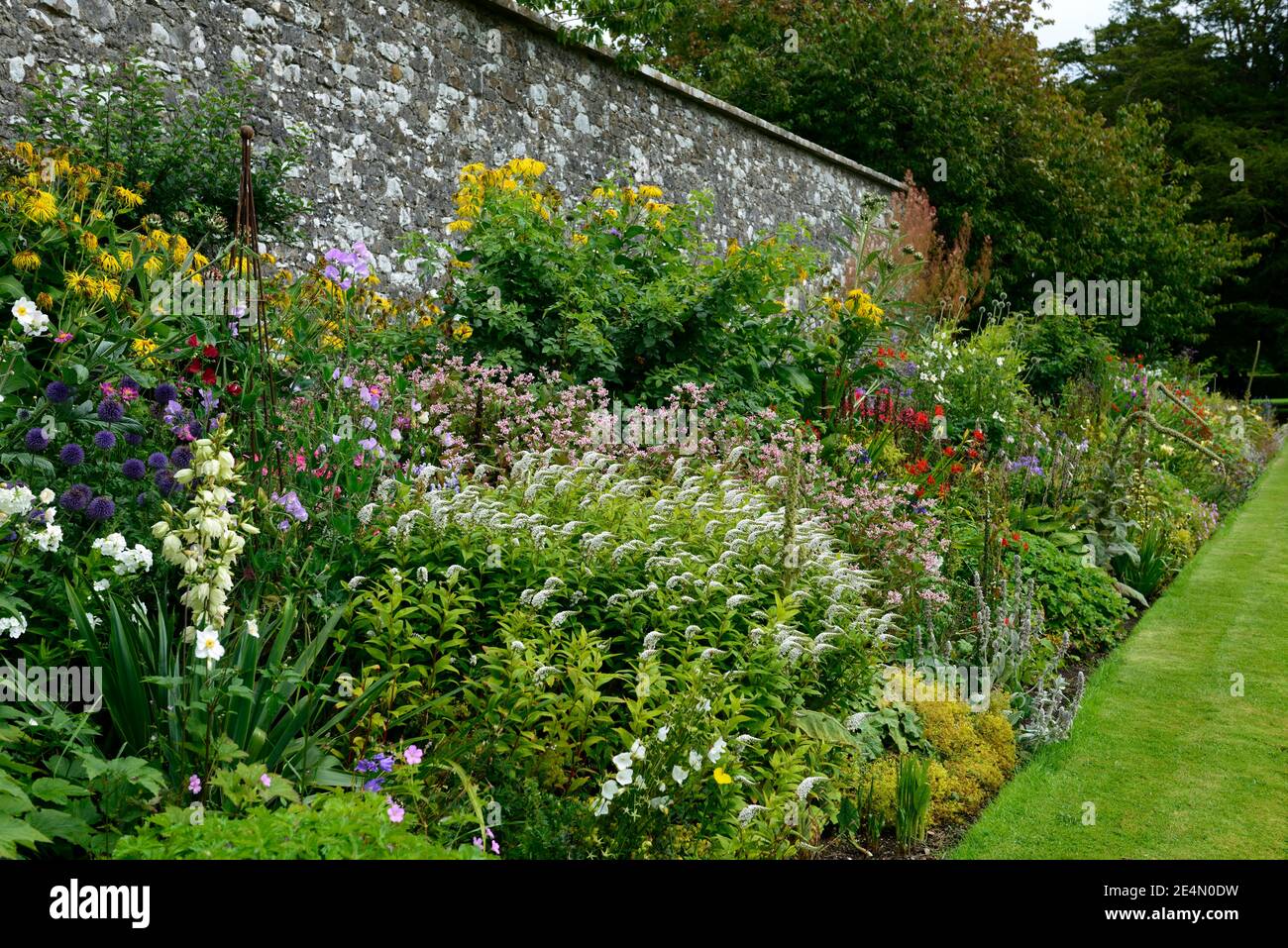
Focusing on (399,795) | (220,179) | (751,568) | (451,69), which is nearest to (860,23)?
(451,69)

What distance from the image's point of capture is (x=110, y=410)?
9.36 feet

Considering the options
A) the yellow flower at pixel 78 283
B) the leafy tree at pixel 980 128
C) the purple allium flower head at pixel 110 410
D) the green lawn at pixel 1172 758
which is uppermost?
the leafy tree at pixel 980 128

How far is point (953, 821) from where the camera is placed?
10.8 ft

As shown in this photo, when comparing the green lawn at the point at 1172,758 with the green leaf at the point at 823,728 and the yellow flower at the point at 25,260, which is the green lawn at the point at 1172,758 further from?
the yellow flower at the point at 25,260

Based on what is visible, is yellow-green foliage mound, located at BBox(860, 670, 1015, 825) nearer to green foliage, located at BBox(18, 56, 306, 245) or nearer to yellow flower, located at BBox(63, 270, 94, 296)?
yellow flower, located at BBox(63, 270, 94, 296)

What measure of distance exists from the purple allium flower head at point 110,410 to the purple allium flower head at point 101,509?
347mm

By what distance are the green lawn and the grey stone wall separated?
4.82 meters

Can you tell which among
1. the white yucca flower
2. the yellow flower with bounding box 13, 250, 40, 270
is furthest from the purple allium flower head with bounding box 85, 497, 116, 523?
the white yucca flower

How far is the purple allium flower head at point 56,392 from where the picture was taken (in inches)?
111

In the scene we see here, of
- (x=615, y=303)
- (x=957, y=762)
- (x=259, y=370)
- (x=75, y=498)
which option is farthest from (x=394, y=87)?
(x=957, y=762)

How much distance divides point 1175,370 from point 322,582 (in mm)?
15175

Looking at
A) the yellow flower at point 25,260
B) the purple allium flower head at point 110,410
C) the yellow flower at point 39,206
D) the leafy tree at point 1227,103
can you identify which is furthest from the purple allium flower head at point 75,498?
the leafy tree at point 1227,103

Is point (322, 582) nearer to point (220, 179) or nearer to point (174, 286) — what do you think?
point (174, 286)

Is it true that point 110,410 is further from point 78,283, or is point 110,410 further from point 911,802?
point 911,802
